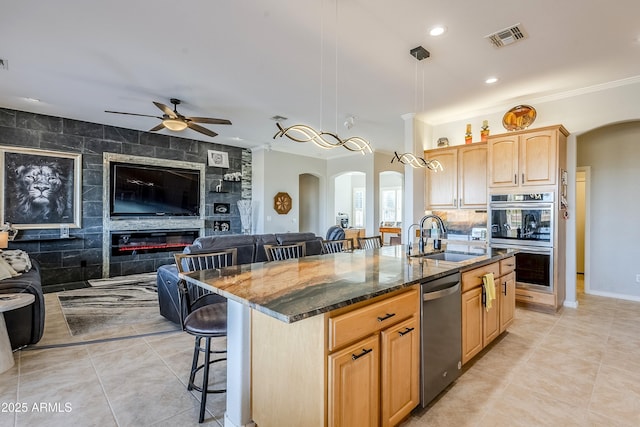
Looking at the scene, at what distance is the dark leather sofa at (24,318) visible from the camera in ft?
9.16

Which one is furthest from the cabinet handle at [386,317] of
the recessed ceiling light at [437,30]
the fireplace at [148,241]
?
the fireplace at [148,241]

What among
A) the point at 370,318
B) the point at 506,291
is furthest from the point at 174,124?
the point at 506,291

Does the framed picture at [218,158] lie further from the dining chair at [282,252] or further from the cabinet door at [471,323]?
the cabinet door at [471,323]

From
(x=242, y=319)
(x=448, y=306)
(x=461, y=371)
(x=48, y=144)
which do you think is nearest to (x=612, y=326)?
(x=461, y=371)

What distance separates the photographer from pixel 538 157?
3977 mm

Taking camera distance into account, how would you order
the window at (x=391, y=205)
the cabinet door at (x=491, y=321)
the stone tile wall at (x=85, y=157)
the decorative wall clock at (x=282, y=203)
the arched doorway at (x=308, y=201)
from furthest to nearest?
the window at (x=391, y=205)
the arched doorway at (x=308, y=201)
the decorative wall clock at (x=282, y=203)
the stone tile wall at (x=85, y=157)
the cabinet door at (x=491, y=321)

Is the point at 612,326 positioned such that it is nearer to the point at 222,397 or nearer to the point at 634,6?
the point at 634,6

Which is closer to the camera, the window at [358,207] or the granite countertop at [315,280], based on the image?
the granite countertop at [315,280]

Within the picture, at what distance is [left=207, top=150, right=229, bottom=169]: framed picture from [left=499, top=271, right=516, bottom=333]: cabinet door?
249 inches

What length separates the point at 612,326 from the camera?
11.3 feet

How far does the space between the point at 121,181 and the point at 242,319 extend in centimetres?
574

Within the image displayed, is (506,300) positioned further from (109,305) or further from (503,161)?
(109,305)

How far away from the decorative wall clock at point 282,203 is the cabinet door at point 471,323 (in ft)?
19.4

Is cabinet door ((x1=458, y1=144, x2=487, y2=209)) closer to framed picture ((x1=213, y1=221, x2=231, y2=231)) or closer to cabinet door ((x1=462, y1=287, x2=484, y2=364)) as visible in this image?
cabinet door ((x1=462, y1=287, x2=484, y2=364))
